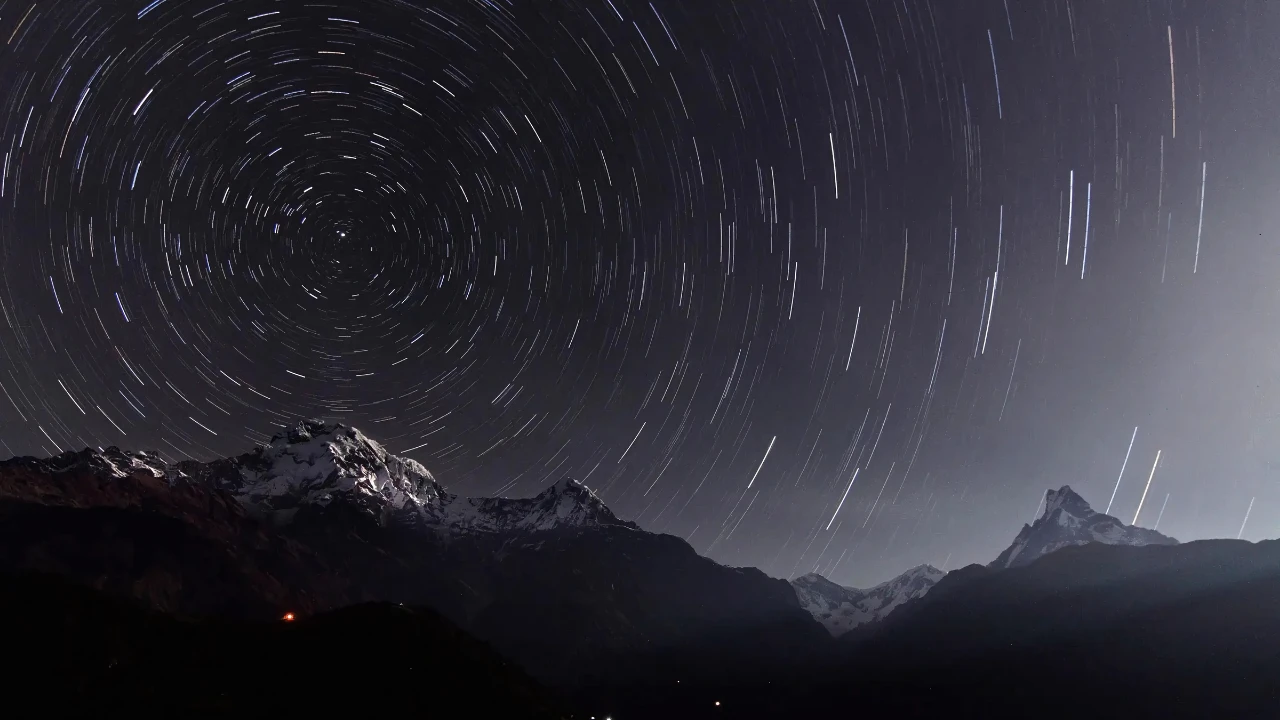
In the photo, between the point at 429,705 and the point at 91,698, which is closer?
the point at 91,698

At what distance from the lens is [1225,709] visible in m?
151

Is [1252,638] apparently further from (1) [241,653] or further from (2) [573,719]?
(1) [241,653]

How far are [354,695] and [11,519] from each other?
765 feet

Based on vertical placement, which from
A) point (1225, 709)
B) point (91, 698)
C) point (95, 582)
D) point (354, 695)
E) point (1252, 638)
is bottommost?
point (95, 582)

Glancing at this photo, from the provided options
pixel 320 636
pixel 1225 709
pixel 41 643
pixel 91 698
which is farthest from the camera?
pixel 1225 709

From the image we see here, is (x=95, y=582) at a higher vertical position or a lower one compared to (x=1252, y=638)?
lower

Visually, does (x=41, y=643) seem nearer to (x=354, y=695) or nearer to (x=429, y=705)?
(x=354, y=695)

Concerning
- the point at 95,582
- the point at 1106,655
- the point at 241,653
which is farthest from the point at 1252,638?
the point at 95,582

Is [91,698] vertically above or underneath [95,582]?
above

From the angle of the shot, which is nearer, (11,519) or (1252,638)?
(1252,638)

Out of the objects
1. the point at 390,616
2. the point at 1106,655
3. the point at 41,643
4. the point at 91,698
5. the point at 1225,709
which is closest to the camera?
the point at 91,698

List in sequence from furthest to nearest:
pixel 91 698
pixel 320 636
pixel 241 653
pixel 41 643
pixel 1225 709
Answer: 1. pixel 1225 709
2. pixel 320 636
3. pixel 241 653
4. pixel 41 643
5. pixel 91 698

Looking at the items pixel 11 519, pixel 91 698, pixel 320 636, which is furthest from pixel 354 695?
pixel 11 519

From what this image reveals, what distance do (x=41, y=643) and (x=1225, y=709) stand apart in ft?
766
